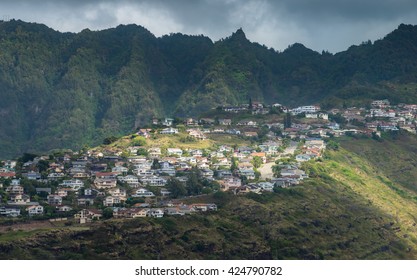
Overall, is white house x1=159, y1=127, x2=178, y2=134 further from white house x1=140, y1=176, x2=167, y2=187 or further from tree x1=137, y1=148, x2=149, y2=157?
white house x1=140, y1=176, x2=167, y2=187

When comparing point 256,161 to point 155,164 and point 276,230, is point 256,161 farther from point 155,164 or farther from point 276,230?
point 276,230

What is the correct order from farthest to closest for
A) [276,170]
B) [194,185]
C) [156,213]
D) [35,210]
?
[276,170]
[194,185]
[35,210]
[156,213]

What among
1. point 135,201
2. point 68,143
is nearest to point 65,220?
point 135,201

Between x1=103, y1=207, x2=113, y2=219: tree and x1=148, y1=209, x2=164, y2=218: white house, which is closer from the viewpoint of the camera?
x1=103, y1=207, x2=113, y2=219: tree

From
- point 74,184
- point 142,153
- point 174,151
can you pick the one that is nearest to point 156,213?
point 74,184

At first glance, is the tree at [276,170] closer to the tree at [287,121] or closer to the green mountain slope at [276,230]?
the green mountain slope at [276,230]

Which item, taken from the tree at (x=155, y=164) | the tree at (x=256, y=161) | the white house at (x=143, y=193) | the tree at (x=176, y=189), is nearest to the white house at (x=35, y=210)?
the white house at (x=143, y=193)

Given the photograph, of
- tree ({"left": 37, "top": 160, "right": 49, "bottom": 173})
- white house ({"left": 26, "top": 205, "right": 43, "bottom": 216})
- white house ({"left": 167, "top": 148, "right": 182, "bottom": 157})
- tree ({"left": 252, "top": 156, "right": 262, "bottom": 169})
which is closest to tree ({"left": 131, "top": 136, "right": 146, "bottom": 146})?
white house ({"left": 167, "top": 148, "right": 182, "bottom": 157})

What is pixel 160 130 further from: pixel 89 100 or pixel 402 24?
pixel 402 24

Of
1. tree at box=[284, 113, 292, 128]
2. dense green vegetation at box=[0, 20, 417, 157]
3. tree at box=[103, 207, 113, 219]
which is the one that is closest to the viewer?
tree at box=[103, 207, 113, 219]
